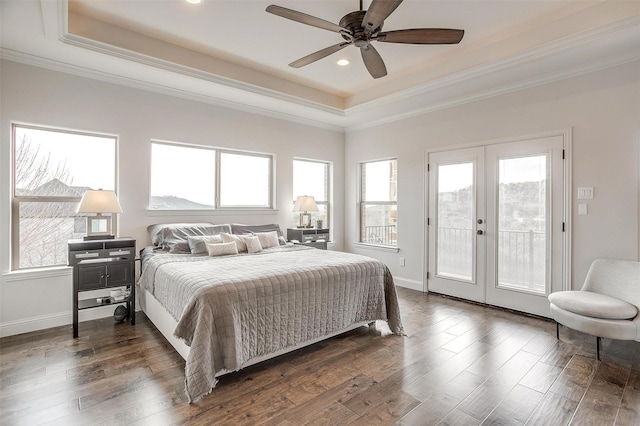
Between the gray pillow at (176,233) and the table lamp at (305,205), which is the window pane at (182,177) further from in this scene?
the table lamp at (305,205)

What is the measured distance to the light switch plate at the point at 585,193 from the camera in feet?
10.7

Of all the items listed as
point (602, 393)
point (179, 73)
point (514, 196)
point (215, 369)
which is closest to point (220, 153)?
point (179, 73)

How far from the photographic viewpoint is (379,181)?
218 inches

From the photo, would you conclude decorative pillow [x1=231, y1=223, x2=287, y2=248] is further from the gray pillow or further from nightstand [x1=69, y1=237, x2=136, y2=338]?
nightstand [x1=69, y1=237, x2=136, y2=338]

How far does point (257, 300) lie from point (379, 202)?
3571 millimetres

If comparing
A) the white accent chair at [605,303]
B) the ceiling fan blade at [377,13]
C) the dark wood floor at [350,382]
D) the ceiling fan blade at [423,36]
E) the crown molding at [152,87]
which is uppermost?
the crown molding at [152,87]

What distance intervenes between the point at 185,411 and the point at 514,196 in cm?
398

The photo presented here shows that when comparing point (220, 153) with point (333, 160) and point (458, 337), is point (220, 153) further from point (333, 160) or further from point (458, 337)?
point (458, 337)

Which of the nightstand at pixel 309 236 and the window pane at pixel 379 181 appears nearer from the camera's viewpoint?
the nightstand at pixel 309 236

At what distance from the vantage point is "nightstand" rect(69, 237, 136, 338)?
3057mm

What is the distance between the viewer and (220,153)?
15.1 feet

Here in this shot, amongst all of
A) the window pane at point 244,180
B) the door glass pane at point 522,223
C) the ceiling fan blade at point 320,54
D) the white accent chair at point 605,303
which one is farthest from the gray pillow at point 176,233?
the white accent chair at point 605,303

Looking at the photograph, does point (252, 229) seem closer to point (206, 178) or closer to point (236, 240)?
point (236, 240)

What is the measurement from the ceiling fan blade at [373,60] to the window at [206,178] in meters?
2.55
